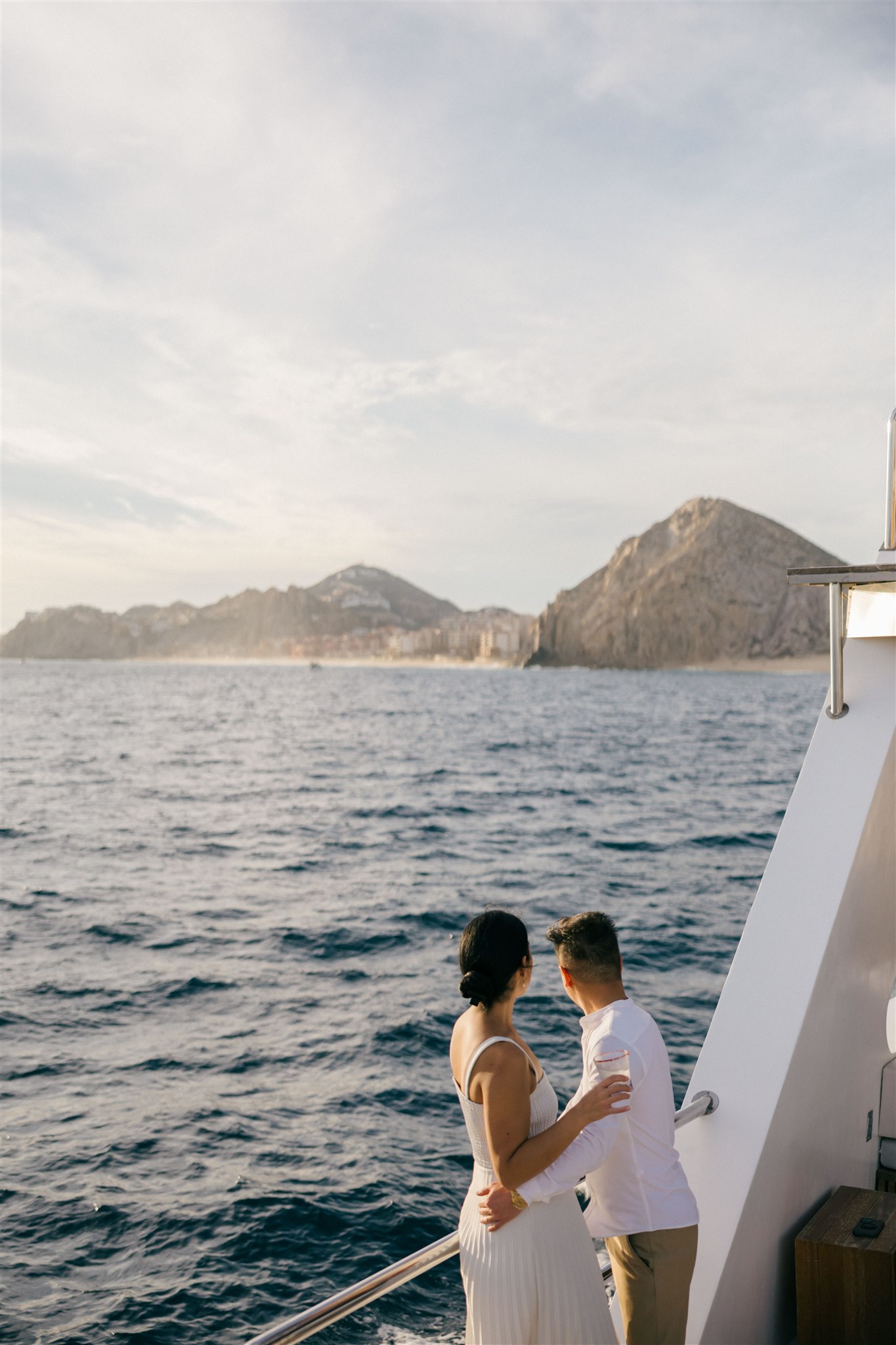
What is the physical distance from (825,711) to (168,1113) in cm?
730

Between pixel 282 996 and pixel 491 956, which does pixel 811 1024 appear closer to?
pixel 491 956

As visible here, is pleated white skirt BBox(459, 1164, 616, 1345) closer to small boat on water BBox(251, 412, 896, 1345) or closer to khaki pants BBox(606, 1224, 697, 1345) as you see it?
khaki pants BBox(606, 1224, 697, 1345)

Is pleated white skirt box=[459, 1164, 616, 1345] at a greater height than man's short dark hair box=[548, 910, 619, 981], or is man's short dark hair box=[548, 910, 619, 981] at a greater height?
man's short dark hair box=[548, 910, 619, 981]

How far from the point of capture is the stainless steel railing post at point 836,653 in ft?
9.47

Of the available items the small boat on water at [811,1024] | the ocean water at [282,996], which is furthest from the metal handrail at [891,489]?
the ocean water at [282,996]

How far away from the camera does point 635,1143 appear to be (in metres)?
2.08

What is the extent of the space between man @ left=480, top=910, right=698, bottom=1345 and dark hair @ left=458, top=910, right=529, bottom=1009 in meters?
0.18

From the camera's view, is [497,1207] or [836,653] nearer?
[497,1207]

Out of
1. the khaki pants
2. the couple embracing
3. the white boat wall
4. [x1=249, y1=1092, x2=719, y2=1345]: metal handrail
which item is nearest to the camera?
[x1=249, y1=1092, x2=719, y2=1345]: metal handrail

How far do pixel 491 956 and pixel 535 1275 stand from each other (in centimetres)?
66

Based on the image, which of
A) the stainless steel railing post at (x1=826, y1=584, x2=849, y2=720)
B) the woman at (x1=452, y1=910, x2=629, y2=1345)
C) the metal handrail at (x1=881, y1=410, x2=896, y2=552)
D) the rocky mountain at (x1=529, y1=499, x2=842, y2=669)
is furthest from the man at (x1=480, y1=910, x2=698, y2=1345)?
the rocky mountain at (x1=529, y1=499, x2=842, y2=669)

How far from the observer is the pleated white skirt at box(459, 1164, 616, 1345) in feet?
6.30

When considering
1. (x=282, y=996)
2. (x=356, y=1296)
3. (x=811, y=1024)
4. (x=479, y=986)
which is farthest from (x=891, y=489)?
(x=282, y=996)

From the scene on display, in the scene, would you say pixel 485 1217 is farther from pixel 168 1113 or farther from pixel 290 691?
pixel 290 691
